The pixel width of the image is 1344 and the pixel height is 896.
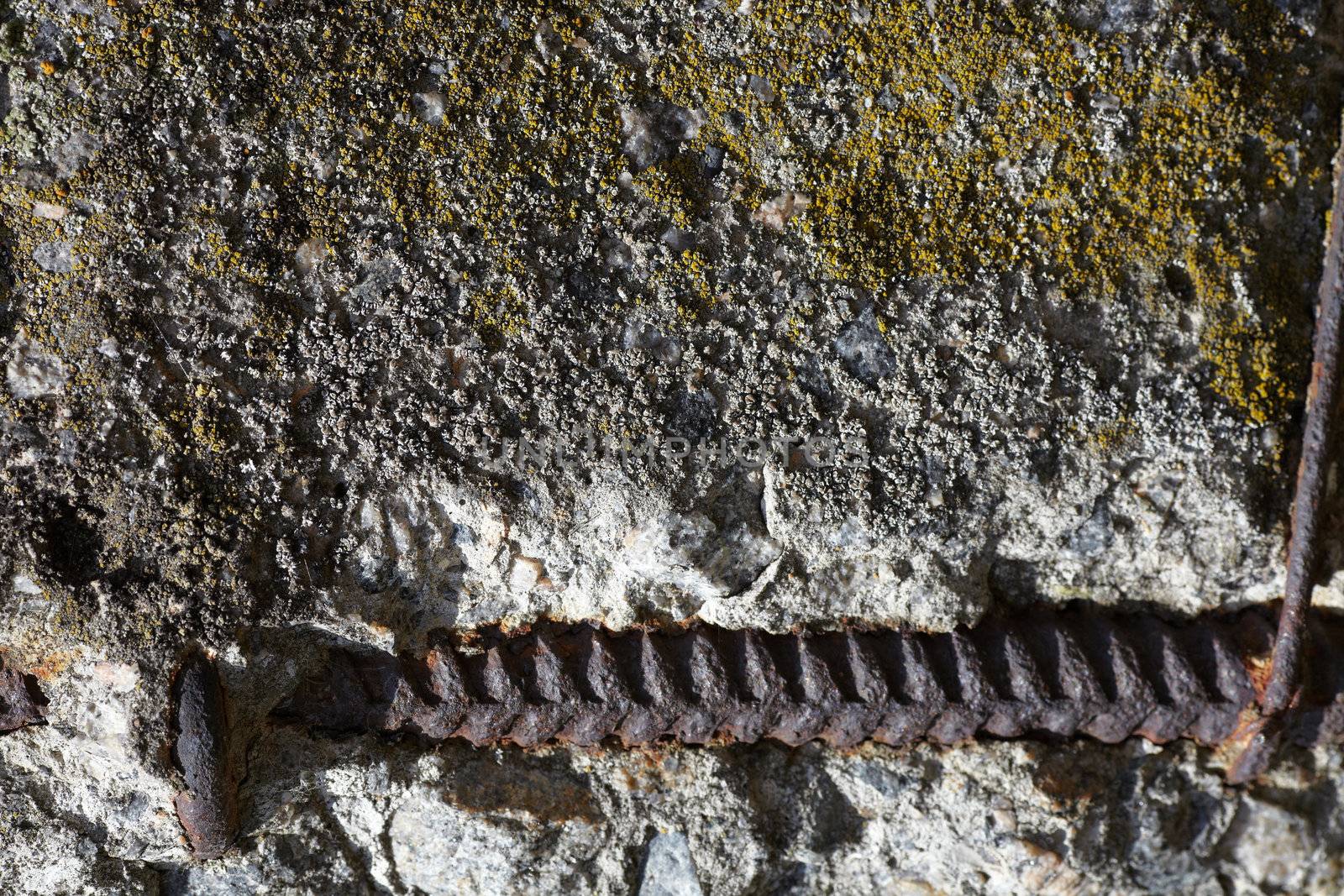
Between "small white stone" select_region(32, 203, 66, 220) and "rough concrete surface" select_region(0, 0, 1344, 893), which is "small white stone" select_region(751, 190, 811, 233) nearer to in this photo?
"rough concrete surface" select_region(0, 0, 1344, 893)

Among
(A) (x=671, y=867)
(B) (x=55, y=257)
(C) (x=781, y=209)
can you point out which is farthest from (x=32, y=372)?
(A) (x=671, y=867)

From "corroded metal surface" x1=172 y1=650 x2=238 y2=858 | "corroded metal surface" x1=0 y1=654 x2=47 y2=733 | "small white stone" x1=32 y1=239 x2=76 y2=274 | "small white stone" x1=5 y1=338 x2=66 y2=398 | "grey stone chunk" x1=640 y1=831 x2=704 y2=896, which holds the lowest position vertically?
"grey stone chunk" x1=640 y1=831 x2=704 y2=896

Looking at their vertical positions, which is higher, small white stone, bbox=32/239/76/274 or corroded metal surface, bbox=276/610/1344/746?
small white stone, bbox=32/239/76/274

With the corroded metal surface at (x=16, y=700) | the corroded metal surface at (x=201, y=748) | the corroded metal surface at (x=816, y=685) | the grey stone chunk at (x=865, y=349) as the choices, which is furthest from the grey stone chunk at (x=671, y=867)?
the corroded metal surface at (x=16, y=700)

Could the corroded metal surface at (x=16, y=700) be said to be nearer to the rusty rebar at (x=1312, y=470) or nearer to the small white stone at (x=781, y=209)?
the small white stone at (x=781, y=209)

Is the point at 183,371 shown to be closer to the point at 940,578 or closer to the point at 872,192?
the point at 872,192

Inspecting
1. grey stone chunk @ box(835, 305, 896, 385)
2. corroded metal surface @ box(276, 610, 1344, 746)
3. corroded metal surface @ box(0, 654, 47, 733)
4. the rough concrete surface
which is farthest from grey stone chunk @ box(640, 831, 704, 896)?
corroded metal surface @ box(0, 654, 47, 733)
